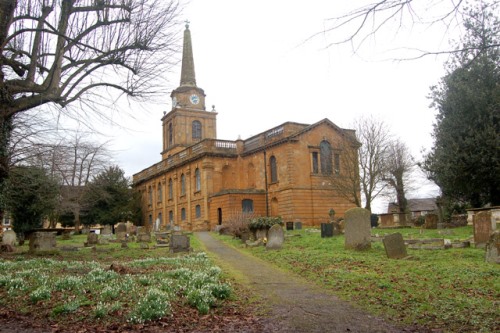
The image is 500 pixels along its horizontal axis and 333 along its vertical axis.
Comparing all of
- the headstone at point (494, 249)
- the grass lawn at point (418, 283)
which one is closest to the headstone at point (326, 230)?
the grass lawn at point (418, 283)

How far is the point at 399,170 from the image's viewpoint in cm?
3656

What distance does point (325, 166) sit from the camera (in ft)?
119

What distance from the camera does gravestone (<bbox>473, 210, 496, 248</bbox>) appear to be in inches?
508

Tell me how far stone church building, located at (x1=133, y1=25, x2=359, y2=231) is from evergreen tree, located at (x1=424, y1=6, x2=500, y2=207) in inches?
293

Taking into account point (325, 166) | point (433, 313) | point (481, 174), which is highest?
point (325, 166)

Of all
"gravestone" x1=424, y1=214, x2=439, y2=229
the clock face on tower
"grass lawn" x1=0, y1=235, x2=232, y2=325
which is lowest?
"grass lawn" x1=0, y1=235, x2=232, y2=325

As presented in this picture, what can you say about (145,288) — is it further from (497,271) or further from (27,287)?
(497,271)

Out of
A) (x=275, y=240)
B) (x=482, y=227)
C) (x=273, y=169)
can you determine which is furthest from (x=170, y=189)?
(x=482, y=227)

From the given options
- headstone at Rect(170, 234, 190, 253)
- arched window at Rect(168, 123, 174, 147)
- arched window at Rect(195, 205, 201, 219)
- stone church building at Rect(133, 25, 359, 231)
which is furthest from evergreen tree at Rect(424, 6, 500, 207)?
arched window at Rect(168, 123, 174, 147)

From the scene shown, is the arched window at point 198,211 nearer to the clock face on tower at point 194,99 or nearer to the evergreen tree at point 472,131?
the clock face on tower at point 194,99

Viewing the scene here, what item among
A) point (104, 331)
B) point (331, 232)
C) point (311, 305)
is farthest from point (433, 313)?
point (331, 232)

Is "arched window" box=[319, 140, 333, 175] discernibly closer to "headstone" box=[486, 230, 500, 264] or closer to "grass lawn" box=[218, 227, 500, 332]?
"grass lawn" box=[218, 227, 500, 332]

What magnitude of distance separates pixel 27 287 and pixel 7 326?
6.43 feet

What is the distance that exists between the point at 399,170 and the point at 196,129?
2883 centimetres
